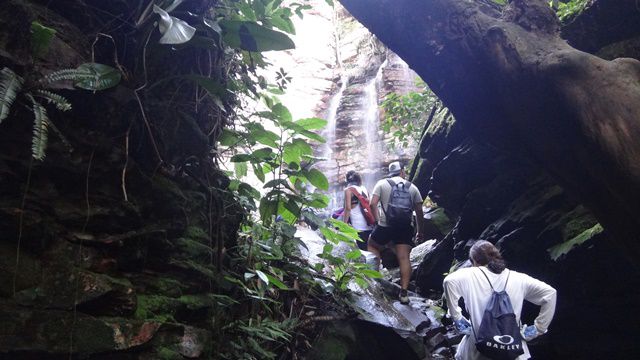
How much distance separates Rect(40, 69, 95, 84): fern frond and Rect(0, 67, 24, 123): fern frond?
0.37 ft

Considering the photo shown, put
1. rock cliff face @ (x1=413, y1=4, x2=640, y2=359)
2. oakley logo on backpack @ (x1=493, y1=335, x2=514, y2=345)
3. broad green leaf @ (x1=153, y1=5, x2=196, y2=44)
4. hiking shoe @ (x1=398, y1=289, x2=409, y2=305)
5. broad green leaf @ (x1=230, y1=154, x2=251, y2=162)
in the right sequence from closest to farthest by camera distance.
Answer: broad green leaf @ (x1=153, y1=5, x2=196, y2=44) → broad green leaf @ (x1=230, y1=154, x2=251, y2=162) → oakley logo on backpack @ (x1=493, y1=335, x2=514, y2=345) → rock cliff face @ (x1=413, y1=4, x2=640, y2=359) → hiking shoe @ (x1=398, y1=289, x2=409, y2=305)

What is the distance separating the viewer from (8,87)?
1.68m

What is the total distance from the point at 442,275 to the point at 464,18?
6395 millimetres

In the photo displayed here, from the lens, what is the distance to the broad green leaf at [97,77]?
6.60 feet

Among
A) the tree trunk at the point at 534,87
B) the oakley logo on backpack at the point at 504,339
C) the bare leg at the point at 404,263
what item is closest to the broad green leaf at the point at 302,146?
the tree trunk at the point at 534,87

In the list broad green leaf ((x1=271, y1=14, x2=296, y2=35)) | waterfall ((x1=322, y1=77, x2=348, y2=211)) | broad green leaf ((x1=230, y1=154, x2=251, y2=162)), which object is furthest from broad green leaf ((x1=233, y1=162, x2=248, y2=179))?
waterfall ((x1=322, y1=77, x2=348, y2=211))

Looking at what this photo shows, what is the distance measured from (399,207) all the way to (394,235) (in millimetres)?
455

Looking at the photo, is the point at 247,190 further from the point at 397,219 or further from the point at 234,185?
the point at 397,219

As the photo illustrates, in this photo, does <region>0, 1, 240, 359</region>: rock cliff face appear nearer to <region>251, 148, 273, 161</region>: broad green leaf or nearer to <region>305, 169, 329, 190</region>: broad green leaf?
<region>251, 148, 273, 161</region>: broad green leaf

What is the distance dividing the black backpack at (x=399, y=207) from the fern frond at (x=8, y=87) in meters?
5.47

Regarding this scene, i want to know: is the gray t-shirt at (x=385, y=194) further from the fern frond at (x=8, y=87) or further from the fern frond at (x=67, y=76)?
the fern frond at (x=8, y=87)

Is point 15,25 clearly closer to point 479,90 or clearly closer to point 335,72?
point 479,90

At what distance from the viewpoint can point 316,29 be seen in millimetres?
29969

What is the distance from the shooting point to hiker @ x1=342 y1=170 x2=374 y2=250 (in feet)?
25.2
